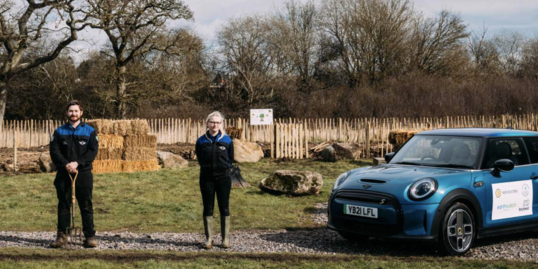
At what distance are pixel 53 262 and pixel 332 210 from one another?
3845mm

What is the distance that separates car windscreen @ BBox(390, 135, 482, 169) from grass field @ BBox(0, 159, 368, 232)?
2.90 meters

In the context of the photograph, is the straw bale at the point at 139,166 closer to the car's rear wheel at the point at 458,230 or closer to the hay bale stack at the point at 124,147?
the hay bale stack at the point at 124,147

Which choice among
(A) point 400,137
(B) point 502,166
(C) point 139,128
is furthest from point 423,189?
(A) point 400,137

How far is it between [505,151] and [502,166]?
60 cm

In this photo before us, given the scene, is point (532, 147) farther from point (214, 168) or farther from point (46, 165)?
point (46, 165)

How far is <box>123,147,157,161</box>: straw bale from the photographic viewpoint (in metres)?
20.5

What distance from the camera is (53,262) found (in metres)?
7.32

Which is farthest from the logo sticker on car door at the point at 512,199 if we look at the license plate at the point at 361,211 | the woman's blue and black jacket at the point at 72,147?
the woman's blue and black jacket at the point at 72,147

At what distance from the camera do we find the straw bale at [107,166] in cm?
1991

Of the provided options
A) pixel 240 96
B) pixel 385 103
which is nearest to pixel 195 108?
pixel 240 96

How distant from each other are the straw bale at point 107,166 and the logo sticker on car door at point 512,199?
47.3 ft

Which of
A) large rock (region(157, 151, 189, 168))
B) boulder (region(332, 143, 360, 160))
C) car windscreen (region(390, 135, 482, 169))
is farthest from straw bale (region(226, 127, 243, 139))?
car windscreen (region(390, 135, 482, 169))

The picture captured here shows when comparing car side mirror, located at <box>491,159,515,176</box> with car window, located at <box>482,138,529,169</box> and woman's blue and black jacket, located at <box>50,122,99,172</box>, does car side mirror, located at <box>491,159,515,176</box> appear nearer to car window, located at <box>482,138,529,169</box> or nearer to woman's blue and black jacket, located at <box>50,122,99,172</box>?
car window, located at <box>482,138,529,169</box>

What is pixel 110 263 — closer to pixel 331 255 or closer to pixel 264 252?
pixel 264 252
